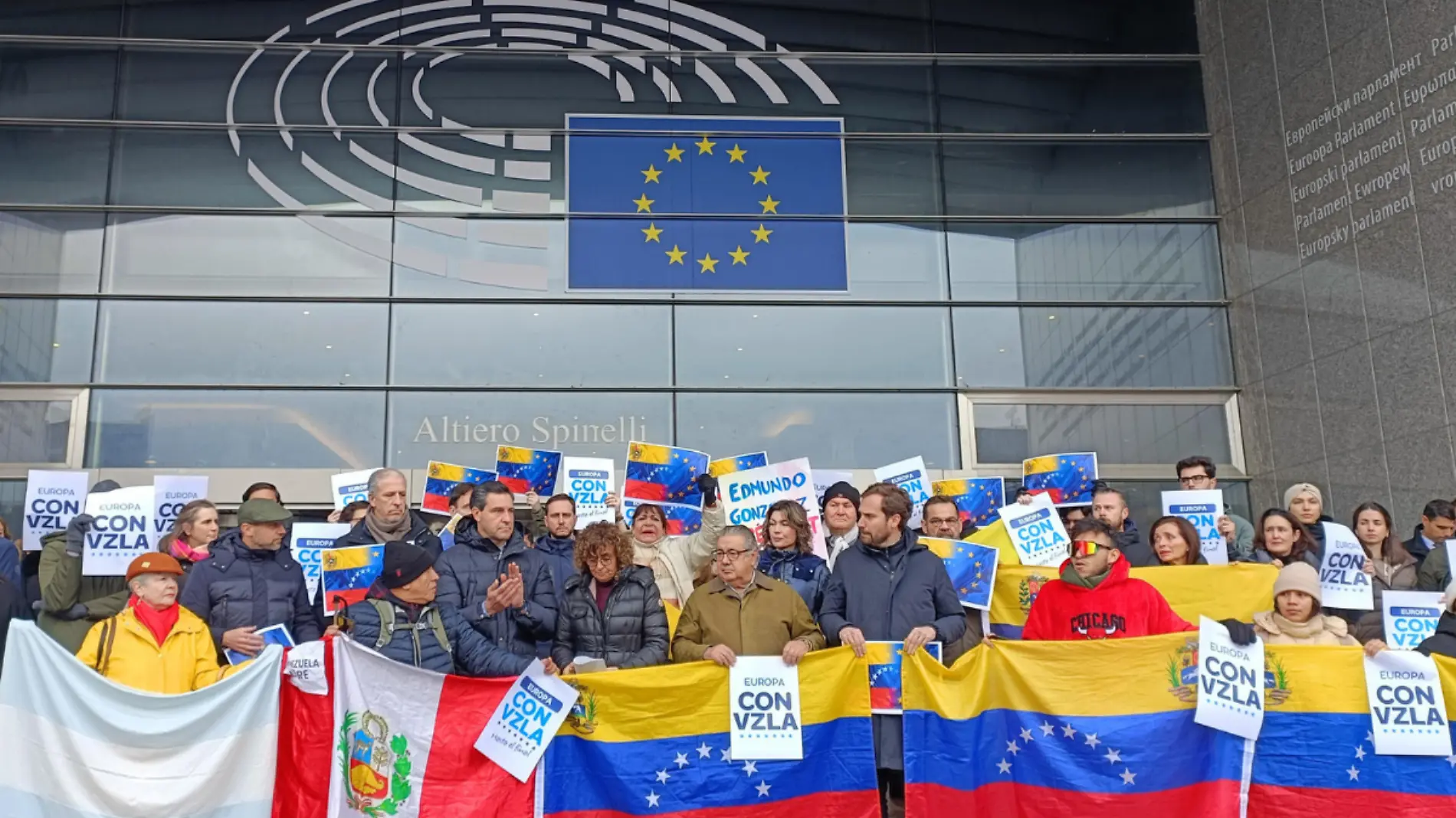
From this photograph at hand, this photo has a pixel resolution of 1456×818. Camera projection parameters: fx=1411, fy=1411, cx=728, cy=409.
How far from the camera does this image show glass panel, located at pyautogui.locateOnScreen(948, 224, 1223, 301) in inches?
673

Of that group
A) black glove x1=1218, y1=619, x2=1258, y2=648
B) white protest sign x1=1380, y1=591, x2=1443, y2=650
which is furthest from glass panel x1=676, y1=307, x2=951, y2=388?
black glove x1=1218, y1=619, x2=1258, y2=648

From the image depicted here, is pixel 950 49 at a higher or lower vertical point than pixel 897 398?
higher

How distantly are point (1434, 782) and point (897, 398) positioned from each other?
9588mm

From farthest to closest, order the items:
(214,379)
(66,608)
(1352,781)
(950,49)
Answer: (950,49) < (214,379) < (66,608) < (1352,781)

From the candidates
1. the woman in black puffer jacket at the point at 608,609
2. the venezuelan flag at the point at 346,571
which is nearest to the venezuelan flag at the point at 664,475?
the venezuelan flag at the point at 346,571

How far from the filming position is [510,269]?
16547 millimetres

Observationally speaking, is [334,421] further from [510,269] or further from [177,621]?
[177,621]

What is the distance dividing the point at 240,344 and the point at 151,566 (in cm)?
885

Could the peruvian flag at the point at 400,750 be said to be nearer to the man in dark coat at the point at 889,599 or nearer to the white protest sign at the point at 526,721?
the white protest sign at the point at 526,721

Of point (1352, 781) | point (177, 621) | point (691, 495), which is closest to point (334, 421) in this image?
point (691, 495)

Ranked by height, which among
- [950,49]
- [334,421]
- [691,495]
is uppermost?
[950,49]

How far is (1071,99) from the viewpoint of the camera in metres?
18.0

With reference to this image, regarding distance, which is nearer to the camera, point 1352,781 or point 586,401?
point 1352,781

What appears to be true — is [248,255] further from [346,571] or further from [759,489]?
[346,571]
